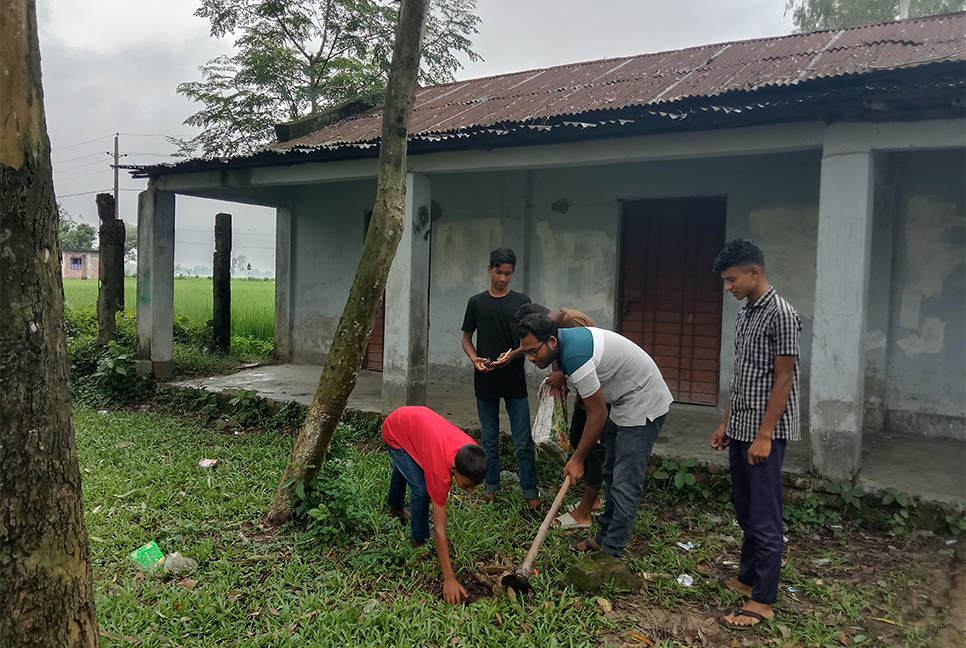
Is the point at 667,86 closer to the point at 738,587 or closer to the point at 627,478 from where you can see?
the point at 627,478

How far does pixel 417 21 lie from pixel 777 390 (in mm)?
2842

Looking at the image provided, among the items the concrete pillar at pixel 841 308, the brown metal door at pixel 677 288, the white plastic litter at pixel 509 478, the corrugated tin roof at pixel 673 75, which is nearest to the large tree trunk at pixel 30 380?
the white plastic litter at pixel 509 478

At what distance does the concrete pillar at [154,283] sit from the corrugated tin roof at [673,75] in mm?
2058

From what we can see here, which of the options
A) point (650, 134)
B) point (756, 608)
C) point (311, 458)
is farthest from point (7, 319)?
point (650, 134)

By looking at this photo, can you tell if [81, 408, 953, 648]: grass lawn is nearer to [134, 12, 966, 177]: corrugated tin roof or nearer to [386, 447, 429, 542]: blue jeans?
[386, 447, 429, 542]: blue jeans

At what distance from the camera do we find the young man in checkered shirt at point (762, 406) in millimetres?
2910

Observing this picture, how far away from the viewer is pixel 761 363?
3.03 meters

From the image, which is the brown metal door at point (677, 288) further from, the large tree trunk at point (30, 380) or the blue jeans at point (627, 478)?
the large tree trunk at point (30, 380)

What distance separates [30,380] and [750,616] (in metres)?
3.06

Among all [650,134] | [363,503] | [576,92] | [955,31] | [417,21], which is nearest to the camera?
[417,21]

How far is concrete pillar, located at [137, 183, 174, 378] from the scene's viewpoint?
805 cm

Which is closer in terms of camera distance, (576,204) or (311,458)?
(311,458)

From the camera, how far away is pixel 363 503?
13.4 ft

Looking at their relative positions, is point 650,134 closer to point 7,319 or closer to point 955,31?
point 955,31
